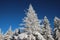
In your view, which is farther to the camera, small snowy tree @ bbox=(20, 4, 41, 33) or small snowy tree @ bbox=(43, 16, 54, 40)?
small snowy tree @ bbox=(43, 16, 54, 40)

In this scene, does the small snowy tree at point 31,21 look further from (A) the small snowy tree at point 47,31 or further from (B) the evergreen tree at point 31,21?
(A) the small snowy tree at point 47,31

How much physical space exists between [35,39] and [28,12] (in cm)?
624

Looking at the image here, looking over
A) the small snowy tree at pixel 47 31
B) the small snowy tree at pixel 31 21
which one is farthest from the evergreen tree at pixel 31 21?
the small snowy tree at pixel 47 31

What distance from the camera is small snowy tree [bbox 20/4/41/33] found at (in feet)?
107

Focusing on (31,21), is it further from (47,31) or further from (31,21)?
(47,31)

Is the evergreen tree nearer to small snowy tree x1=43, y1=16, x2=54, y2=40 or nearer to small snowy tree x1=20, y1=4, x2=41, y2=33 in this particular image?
small snowy tree x1=20, y1=4, x2=41, y2=33

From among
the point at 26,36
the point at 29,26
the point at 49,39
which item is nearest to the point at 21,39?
the point at 26,36

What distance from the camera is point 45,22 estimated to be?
47062 millimetres


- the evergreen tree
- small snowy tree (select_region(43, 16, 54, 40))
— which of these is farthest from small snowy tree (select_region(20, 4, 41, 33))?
small snowy tree (select_region(43, 16, 54, 40))

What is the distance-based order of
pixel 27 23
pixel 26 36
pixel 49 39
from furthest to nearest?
pixel 49 39 < pixel 27 23 < pixel 26 36

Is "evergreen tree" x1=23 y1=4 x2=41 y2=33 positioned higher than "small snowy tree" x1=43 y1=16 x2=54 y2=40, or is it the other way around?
"small snowy tree" x1=43 y1=16 x2=54 y2=40

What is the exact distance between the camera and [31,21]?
3328 cm

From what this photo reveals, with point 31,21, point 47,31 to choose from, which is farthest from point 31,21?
point 47,31

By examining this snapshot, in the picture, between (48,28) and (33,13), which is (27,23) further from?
(48,28)
